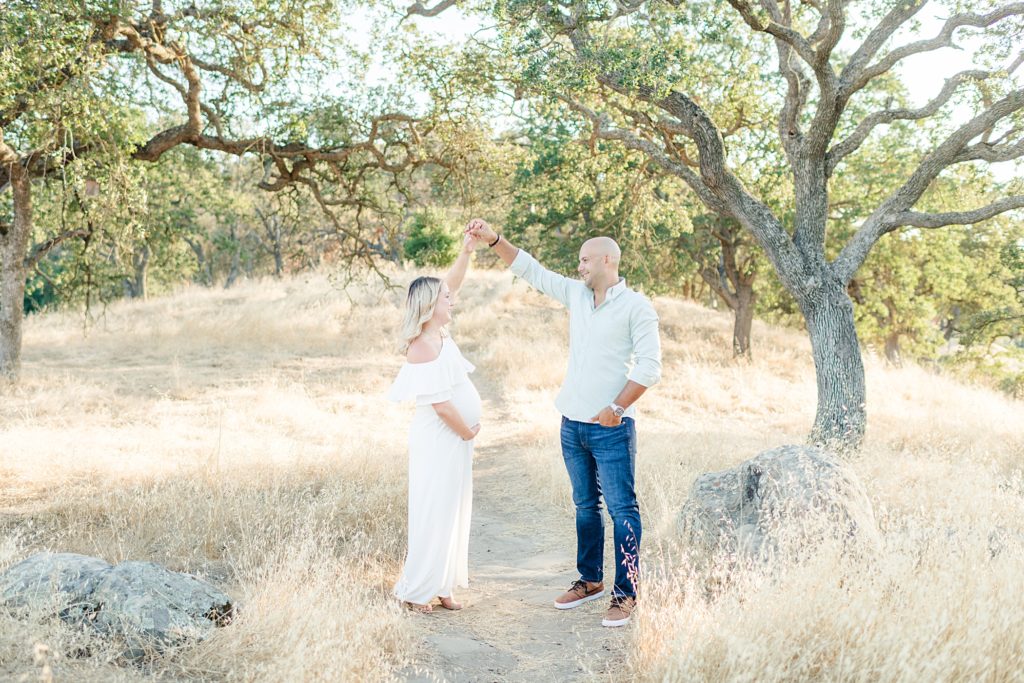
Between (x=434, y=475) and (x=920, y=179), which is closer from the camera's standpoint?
(x=434, y=475)

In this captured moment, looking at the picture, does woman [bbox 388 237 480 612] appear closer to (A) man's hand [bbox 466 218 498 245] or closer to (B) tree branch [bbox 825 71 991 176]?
(A) man's hand [bbox 466 218 498 245]

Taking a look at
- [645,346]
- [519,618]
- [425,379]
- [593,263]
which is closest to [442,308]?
[425,379]

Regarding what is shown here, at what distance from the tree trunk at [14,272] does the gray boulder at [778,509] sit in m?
11.7

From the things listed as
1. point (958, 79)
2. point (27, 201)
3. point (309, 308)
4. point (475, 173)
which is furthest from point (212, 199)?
point (958, 79)

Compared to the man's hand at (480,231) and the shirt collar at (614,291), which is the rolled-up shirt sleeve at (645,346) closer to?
the shirt collar at (614,291)

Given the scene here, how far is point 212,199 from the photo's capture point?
27.5 meters

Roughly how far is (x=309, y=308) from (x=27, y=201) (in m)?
12.7

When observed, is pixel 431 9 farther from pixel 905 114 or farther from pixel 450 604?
pixel 450 604

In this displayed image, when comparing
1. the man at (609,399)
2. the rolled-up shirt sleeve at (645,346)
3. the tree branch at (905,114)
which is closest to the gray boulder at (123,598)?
the man at (609,399)

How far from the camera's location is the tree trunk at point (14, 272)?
1286cm

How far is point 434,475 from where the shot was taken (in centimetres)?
544

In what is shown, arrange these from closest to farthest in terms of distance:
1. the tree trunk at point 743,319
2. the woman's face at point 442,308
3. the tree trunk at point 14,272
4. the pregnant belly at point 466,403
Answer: the woman's face at point 442,308, the pregnant belly at point 466,403, the tree trunk at point 14,272, the tree trunk at point 743,319

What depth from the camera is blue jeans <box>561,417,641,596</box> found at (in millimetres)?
5156

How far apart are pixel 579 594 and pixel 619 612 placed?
0.51m
